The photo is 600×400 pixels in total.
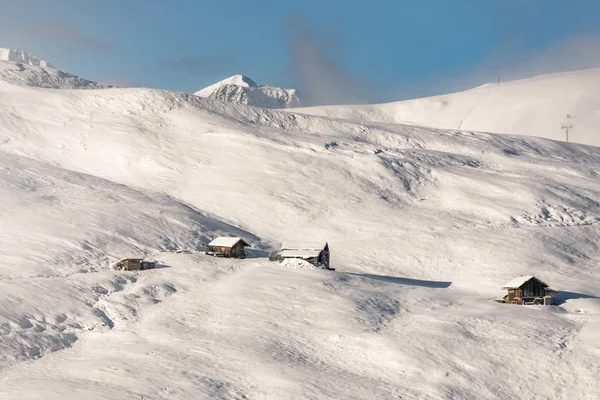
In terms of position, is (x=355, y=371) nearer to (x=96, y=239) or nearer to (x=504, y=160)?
(x=96, y=239)

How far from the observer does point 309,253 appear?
66875 millimetres

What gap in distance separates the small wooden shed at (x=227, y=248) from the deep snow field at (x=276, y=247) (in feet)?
4.98

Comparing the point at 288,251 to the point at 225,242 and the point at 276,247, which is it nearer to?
the point at 225,242

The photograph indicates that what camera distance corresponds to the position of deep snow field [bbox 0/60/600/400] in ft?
142

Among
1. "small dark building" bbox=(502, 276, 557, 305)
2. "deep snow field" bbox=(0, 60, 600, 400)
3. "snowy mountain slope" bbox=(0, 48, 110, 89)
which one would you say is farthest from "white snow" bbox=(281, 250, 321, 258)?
"snowy mountain slope" bbox=(0, 48, 110, 89)

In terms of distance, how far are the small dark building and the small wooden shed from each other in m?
24.2

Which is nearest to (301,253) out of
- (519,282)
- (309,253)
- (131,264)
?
(309,253)

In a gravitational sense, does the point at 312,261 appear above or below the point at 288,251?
below

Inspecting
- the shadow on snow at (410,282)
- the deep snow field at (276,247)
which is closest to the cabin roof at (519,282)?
the deep snow field at (276,247)

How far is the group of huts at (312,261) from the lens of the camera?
62000mm

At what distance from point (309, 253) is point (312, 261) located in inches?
31.4

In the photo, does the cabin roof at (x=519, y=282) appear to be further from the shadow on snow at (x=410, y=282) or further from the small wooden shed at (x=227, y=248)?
the small wooden shed at (x=227, y=248)

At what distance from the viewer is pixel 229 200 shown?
94.8m

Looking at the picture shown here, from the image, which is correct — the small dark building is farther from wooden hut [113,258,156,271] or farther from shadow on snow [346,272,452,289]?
wooden hut [113,258,156,271]
